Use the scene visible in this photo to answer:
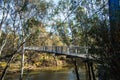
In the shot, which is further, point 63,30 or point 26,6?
point 63,30

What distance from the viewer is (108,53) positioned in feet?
28.0

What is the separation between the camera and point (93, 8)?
A: 1180 cm

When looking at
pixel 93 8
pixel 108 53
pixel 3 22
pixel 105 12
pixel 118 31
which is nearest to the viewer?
pixel 118 31

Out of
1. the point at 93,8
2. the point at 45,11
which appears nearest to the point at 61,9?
Result: the point at 45,11

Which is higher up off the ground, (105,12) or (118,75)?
(105,12)

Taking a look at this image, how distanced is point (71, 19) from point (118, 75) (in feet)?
45.0

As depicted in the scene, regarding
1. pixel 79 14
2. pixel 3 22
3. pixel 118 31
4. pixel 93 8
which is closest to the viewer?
pixel 118 31

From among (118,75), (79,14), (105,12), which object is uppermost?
(79,14)

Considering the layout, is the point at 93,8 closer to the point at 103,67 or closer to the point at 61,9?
the point at 103,67

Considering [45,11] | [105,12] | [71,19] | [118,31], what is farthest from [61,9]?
[118,31]

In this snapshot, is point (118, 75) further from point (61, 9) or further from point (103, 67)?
point (61, 9)

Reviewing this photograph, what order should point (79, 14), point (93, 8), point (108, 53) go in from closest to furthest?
point (108, 53) → point (93, 8) → point (79, 14)

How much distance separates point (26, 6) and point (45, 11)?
4.56 feet

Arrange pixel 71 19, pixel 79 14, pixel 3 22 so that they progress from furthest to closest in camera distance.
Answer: pixel 71 19, pixel 79 14, pixel 3 22
